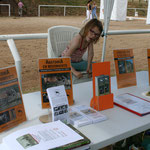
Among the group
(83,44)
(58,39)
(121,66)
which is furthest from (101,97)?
(58,39)

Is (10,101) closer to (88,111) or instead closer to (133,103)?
(88,111)

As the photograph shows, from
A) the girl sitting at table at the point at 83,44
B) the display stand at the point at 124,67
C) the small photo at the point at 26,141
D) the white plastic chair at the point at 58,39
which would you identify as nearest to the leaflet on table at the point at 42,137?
the small photo at the point at 26,141

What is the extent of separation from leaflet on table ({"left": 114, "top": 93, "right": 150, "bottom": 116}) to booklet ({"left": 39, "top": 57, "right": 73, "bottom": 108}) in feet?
1.13

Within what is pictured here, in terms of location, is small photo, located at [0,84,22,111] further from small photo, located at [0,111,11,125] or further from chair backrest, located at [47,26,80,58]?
chair backrest, located at [47,26,80,58]

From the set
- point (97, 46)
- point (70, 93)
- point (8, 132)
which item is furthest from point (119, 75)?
point (97, 46)

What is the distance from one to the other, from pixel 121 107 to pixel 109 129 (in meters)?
0.29

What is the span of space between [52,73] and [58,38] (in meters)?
1.60

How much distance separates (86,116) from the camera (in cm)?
119

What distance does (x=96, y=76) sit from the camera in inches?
50.3

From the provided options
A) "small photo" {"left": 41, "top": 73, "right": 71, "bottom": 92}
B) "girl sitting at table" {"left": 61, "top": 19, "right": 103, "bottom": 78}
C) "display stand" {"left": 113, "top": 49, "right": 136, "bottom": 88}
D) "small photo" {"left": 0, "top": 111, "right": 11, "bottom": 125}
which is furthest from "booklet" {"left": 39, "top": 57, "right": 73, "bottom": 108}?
"girl sitting at table" {"left": 61, "top": 19, "right": 103, "bottom": 78}

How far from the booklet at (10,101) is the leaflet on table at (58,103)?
0.18 m

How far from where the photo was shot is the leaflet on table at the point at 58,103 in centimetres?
106

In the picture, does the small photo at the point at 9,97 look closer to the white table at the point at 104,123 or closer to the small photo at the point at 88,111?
the white table at the point at 104,123

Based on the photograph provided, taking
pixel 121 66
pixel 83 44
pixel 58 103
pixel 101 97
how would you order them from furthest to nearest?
1. pixel 83 44
2. pixel 121 66
3. pixel 101 97
4. pixel 58 103
